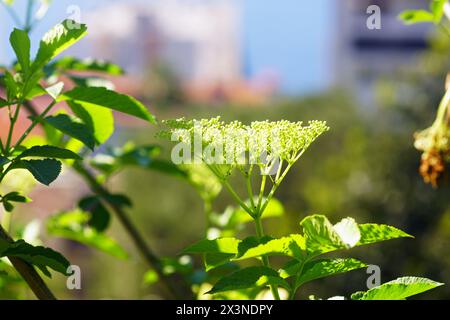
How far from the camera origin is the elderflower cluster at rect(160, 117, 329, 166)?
1.82 feet

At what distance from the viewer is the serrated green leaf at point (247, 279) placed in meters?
0.52

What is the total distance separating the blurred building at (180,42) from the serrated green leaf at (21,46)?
20887 mm

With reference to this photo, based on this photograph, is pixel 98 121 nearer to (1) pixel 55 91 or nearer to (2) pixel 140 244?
→ (1) pixel 55 91

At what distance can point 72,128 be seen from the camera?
0.64 metres

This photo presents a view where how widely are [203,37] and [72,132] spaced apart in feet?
85.3

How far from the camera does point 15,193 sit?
637mm

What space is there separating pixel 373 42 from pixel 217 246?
2487cm

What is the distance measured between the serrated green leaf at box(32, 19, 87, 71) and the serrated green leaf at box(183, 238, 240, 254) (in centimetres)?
23

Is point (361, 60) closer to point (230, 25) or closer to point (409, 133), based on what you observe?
point (230, 25)

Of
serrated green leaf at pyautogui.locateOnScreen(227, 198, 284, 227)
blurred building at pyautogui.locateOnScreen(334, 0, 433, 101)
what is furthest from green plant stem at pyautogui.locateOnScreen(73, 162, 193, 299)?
blurred building at pyautogui.locateOnScreen(334, 0, 433, 101)

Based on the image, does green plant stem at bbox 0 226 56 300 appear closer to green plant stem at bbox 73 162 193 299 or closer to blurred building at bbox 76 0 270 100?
green plant stem at bbox 73 162 193 299

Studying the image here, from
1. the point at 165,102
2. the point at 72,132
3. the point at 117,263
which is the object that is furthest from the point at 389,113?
the point at 165,102

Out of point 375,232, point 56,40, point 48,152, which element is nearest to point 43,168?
point 48,152

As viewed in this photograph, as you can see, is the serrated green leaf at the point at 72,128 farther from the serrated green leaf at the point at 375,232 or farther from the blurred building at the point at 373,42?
the blurred building at the point at 373,42
